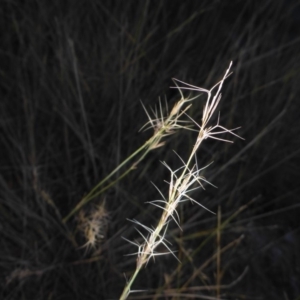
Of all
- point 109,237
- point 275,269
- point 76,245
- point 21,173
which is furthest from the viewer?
point 275,269

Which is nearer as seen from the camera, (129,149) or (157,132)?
(157,132)

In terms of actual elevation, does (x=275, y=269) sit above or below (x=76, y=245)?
below

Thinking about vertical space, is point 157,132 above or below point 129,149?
above

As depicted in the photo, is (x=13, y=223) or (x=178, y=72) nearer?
(x=13, y=223)

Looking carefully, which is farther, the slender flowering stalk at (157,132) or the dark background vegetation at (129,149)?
the dark background vegetation at (129,149)

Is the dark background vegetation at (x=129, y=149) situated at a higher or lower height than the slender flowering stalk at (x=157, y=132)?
lower

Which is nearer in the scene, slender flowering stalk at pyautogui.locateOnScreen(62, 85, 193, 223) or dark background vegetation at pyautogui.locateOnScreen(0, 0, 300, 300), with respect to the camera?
slender flowering stalk at pyautogui.locateOnScreen(62, 85, 193, 223)

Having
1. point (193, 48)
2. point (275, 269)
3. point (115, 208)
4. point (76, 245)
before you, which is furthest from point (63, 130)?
point (275, 269)

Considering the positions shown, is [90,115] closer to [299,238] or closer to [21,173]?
[21,173]
